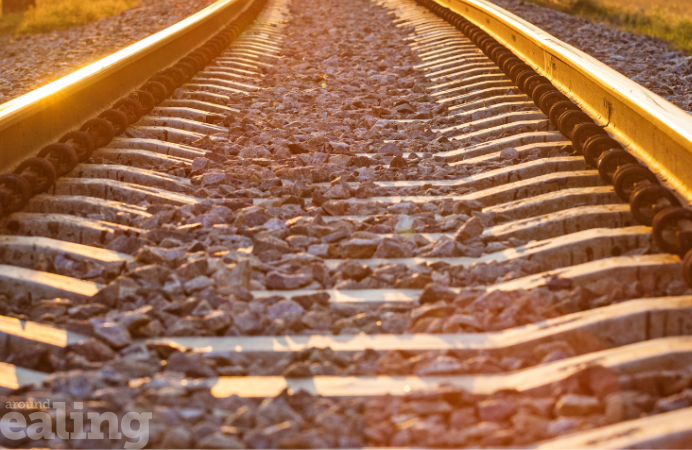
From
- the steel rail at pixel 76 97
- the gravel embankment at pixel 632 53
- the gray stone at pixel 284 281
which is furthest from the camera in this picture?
the gravel embankment at pixel 632 53

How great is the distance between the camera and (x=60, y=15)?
14.3 metres

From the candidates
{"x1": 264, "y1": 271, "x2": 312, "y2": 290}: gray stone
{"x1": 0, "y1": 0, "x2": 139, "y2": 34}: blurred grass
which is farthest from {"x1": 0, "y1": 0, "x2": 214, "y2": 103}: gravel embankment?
{"x1": 264, "y1": 271, "x2": 312, "y2": 290}: gray stone

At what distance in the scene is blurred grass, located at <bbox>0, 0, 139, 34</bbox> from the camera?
43.2ft

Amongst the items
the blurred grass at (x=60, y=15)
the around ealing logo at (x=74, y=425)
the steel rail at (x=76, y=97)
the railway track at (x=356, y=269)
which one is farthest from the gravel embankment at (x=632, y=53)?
the blurred grass at (x=60, y=15)

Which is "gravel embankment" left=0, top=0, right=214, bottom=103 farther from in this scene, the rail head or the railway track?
the rail head

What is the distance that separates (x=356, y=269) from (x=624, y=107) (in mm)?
2017

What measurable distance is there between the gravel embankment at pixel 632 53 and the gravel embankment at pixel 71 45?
5845mm

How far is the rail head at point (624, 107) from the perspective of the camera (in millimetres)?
3195

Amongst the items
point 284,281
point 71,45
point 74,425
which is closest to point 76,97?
point 284,281

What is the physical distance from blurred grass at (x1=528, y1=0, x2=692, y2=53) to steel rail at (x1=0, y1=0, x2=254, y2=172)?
20.5 feet

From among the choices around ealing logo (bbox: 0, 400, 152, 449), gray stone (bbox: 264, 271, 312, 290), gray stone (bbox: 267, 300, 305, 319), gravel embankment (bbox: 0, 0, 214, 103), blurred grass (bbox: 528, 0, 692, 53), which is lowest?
around ealing logo (bbox: 0, 400, 152, 449)

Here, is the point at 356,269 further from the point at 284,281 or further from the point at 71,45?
the point at 71,45

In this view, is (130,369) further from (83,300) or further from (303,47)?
(303,47)

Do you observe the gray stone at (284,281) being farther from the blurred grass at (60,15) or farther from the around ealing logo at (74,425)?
the blurred grass at (60,15)
